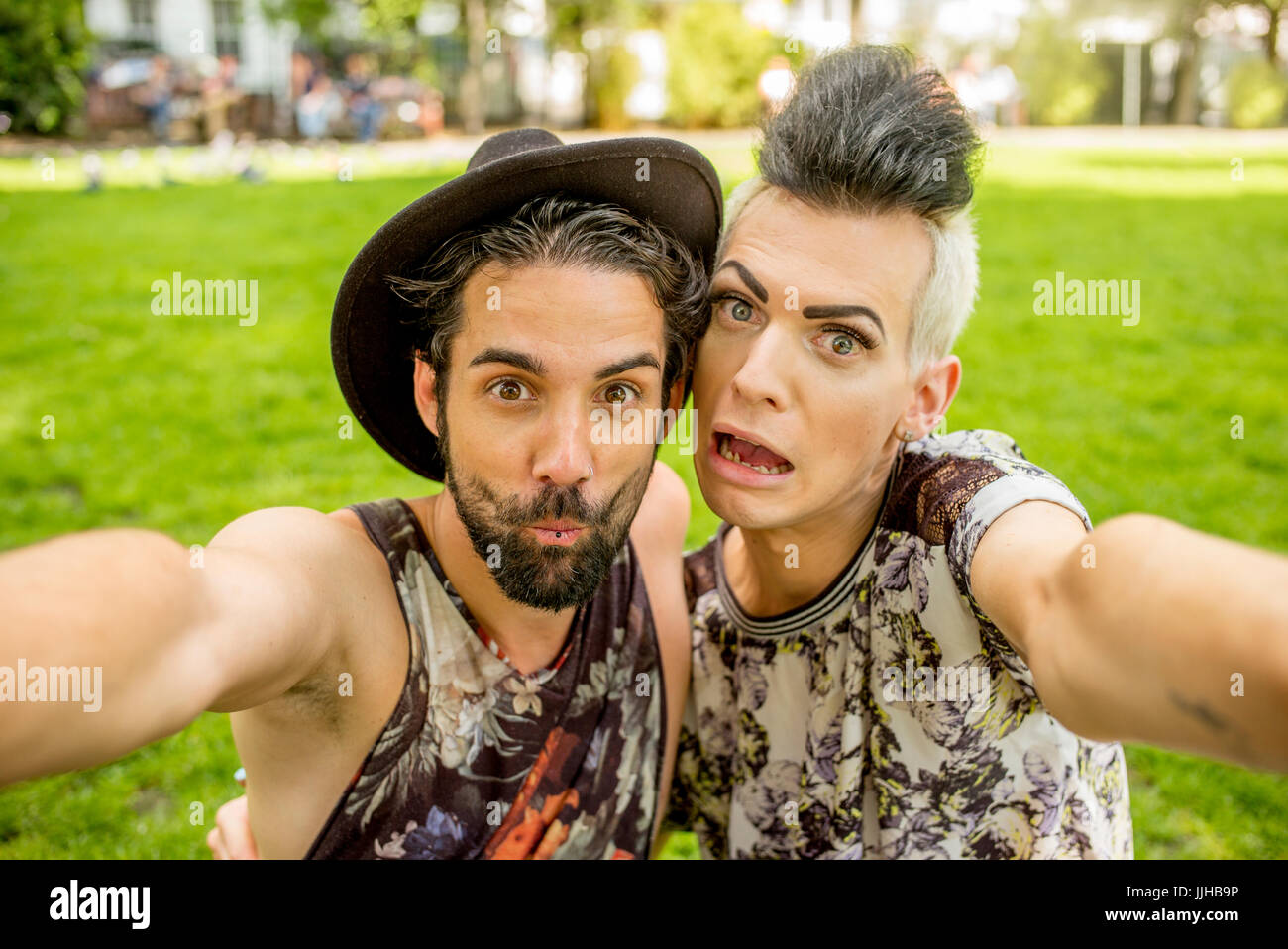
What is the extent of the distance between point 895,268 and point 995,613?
88cm

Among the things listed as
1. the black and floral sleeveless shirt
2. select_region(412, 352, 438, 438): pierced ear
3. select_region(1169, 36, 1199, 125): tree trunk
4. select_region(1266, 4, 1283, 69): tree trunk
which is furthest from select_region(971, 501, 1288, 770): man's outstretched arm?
select_region(1266, 4, 1283, 69): tree trunk

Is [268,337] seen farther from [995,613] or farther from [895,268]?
[995,613]

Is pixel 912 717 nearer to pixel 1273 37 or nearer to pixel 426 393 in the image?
pixel 426 393

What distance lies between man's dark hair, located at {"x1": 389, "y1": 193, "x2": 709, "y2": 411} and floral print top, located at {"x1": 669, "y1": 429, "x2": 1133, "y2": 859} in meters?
0.68

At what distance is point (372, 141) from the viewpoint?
25.3 metres

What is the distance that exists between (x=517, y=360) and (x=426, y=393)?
421mm

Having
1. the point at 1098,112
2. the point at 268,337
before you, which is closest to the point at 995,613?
the point at 268,337

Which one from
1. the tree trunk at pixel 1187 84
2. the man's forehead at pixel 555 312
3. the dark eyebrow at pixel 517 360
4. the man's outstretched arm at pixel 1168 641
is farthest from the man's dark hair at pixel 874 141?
the tree trunk at pixel 1187 84

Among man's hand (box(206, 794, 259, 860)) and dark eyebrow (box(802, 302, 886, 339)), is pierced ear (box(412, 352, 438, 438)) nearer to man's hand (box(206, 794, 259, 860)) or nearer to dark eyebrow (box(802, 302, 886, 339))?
dark eyebrow (box(802, 302, 886, 339))

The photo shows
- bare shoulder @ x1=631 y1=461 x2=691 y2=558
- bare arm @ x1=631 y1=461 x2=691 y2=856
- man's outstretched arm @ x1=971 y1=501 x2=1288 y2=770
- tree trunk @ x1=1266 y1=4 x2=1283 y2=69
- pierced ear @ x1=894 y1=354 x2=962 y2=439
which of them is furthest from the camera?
tree trunk @ x1=1266 y1=4 x2=1283 y2=69

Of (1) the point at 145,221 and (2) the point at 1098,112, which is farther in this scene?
(2) the point at 1098,112

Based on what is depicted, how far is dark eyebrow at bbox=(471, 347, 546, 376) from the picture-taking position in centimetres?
221

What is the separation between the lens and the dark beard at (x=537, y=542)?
7.45 ft

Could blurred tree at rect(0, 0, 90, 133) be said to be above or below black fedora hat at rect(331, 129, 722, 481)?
above
